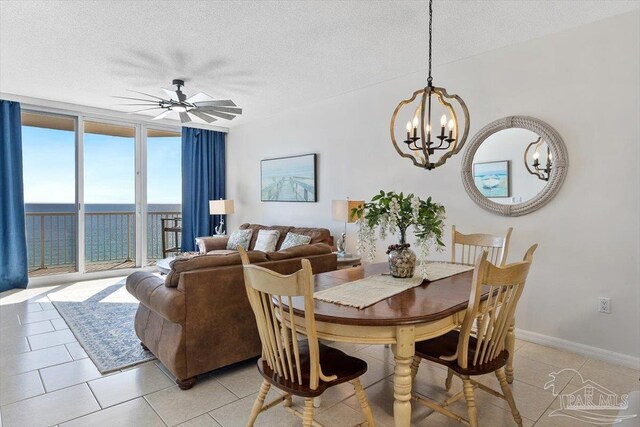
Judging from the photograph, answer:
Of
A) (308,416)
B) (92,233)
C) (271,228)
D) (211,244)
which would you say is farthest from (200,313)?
(92,233)

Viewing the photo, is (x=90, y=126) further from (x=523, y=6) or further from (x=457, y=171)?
(x=523, y=6)

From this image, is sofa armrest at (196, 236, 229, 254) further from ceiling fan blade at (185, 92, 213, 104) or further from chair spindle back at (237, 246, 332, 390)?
chair spindle back at (237, 246, 332, 390)

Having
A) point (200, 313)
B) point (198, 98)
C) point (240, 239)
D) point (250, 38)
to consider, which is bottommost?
point (200, 313)

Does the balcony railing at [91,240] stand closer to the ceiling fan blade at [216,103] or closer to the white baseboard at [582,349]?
the ceiling fan blade at [216,103]

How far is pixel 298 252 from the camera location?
2.96 metres

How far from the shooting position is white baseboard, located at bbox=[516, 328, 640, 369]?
2.71 metres

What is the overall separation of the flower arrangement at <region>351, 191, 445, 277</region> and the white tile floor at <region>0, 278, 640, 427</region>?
930mm

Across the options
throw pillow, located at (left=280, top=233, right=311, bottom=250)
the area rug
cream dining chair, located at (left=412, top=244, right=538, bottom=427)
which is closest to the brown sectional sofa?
the area rug

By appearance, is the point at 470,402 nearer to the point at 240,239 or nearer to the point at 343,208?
the point at 343,208

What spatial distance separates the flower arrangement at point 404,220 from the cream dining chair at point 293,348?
0.65m

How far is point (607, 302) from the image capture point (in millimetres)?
2822

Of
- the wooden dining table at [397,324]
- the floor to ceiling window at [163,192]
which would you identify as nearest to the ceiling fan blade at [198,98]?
the floor to ceiling window at [163,192]

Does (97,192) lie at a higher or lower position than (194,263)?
higher

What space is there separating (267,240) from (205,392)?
9.49 feet
